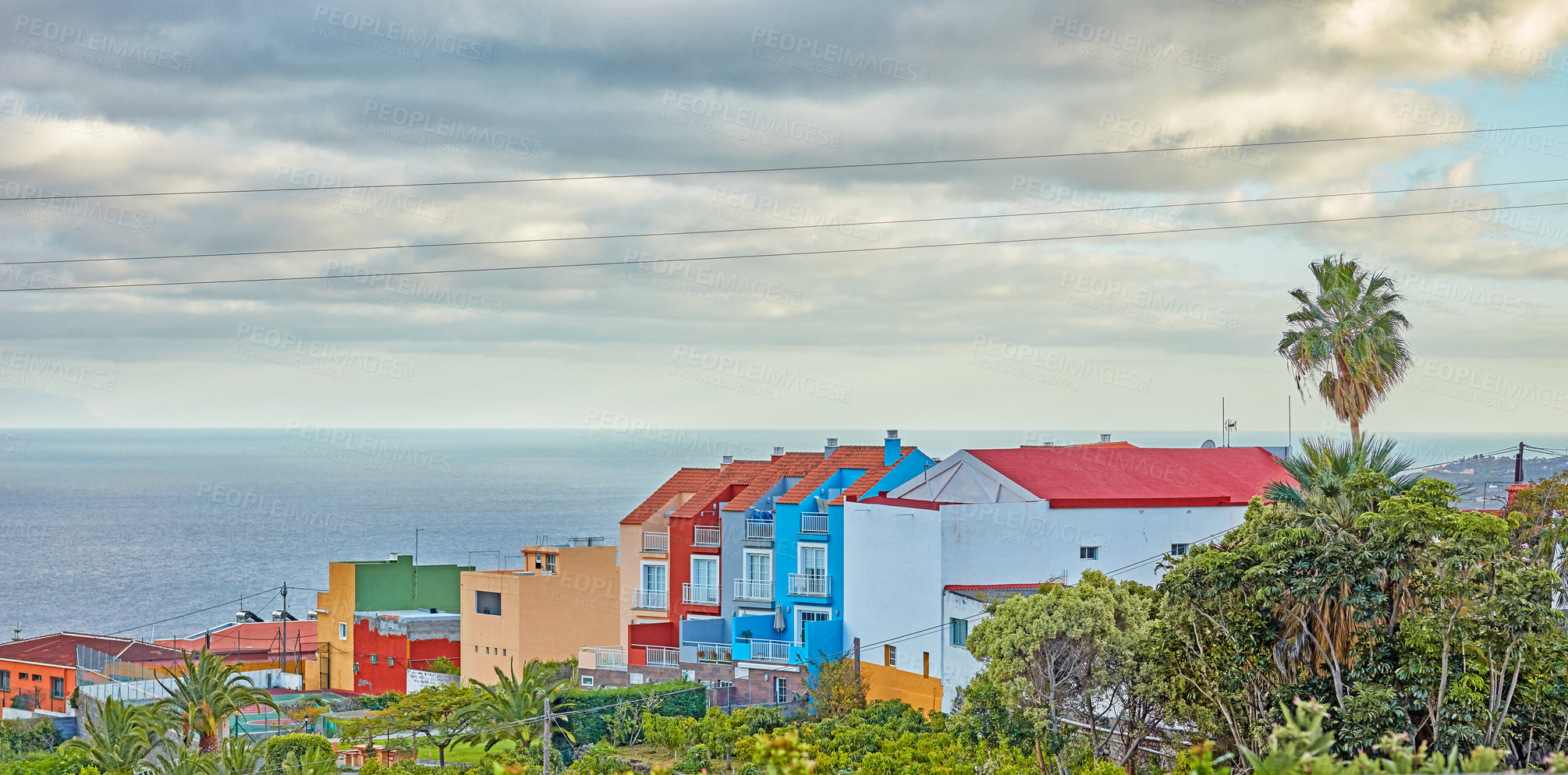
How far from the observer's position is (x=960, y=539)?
44.8m

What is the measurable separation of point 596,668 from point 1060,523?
17.6 metres

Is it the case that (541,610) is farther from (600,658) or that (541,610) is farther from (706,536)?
(706,536)

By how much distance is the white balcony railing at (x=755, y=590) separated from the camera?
53281 mm

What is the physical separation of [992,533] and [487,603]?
25026mm

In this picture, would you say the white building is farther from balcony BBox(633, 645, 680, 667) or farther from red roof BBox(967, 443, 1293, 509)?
balcony BBox(633, 645, 680, 667)

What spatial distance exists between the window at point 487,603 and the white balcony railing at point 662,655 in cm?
1024

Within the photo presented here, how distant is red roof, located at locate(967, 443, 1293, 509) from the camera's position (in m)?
47.4

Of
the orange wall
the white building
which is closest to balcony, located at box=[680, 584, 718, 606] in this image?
the white building

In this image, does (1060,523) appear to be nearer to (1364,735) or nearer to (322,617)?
(1364,735)

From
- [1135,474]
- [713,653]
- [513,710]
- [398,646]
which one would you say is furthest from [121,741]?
[1135,474]

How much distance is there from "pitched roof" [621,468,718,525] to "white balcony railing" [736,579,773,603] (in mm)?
7000

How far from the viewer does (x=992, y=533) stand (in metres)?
45.3

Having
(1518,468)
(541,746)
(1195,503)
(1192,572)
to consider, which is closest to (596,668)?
(541,746)

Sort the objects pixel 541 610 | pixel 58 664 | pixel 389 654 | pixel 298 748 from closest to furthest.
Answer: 1. pixel 298 748
2. pixel 541 610
3. pixel 58 664
4. pixel 389 654
